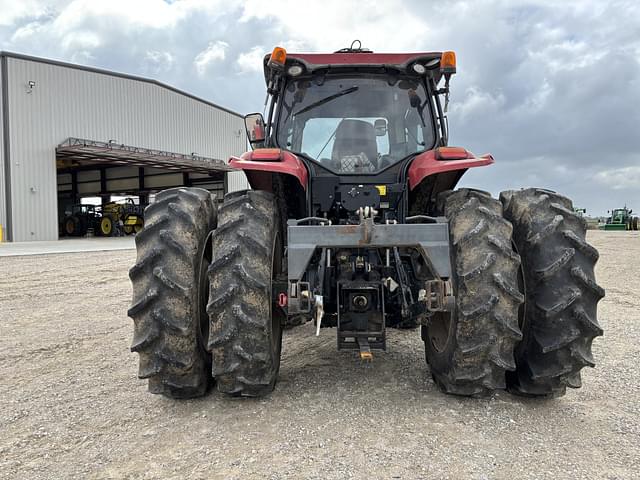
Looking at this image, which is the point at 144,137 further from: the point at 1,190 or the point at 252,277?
the point at 252,277

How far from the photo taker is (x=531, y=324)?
9.29 feet

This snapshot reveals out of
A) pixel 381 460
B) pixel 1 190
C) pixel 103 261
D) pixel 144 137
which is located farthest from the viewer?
pixel 144 137

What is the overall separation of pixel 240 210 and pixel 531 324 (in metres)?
1.89

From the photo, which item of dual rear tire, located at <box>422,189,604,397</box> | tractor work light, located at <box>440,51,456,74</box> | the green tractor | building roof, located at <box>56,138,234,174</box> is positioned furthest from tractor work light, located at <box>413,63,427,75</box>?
the green tractor

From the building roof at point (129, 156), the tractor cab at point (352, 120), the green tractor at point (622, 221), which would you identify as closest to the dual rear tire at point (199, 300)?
the tractor cab at point (352, 120)

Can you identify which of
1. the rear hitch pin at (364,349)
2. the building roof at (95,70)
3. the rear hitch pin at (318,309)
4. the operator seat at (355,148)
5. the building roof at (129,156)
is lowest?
the rear hitch pin at (364,349)

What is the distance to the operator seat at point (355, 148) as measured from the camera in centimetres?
353

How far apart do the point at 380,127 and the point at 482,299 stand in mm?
1672

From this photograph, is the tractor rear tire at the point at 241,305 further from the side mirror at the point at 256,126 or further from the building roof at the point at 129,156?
the building roof at the point at 129,156

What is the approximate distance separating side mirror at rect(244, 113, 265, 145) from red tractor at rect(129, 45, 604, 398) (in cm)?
45

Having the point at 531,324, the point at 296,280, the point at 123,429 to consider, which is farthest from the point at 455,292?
the point at 123,429

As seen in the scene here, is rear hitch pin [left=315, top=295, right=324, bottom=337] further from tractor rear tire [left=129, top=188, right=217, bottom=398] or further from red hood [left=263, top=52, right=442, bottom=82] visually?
red hood [left=263, top=52, right=442, bottom=82]

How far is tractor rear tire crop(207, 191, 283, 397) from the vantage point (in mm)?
2637

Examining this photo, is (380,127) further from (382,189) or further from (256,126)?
(256,126)
